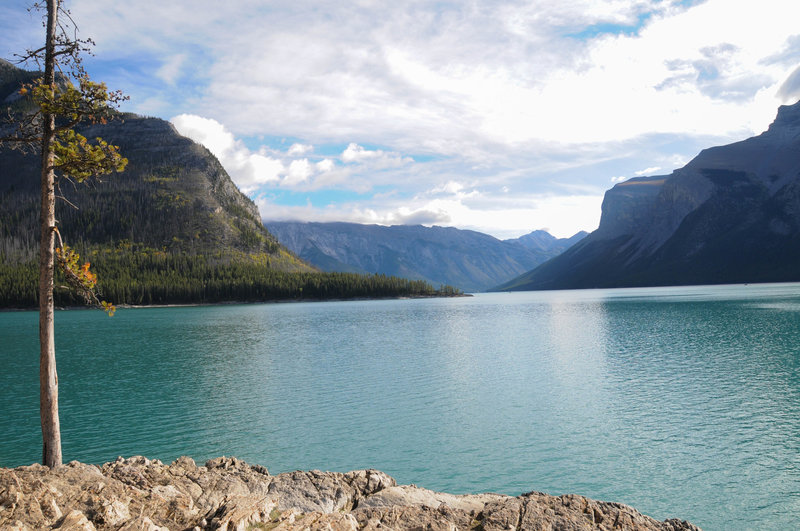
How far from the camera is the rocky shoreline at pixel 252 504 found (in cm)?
1320

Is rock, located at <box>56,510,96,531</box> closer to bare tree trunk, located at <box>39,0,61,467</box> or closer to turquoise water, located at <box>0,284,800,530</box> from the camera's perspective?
bare tree trunk, located at <box>39,0,61,467</box>

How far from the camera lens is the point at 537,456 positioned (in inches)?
1029

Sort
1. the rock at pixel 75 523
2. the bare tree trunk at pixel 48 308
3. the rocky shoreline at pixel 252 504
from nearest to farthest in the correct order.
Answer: the rock at pixel 75 523, the rocky shoreline at pixel 252 504, the bare tree trunk at pixel 48 308

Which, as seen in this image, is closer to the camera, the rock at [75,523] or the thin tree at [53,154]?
the rock at [75,523]

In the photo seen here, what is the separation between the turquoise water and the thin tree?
402 inches

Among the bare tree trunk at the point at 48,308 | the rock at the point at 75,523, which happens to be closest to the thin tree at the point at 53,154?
the bare tree trunk at the point at 48,308

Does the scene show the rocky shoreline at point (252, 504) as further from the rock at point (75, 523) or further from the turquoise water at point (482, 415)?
the turquoise water at point (482, 415)

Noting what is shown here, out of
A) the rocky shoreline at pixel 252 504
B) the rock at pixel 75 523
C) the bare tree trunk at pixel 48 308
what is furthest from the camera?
the bare tree trunk at pixel 48 308

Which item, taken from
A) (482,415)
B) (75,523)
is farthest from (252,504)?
(482,415)

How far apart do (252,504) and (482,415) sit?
22361mm

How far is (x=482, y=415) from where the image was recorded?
34.1 metres

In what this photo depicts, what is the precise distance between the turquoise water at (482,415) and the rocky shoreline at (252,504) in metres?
5.06

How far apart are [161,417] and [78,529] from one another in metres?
24.8

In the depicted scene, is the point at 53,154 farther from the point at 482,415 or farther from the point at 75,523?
the point at 482,415
